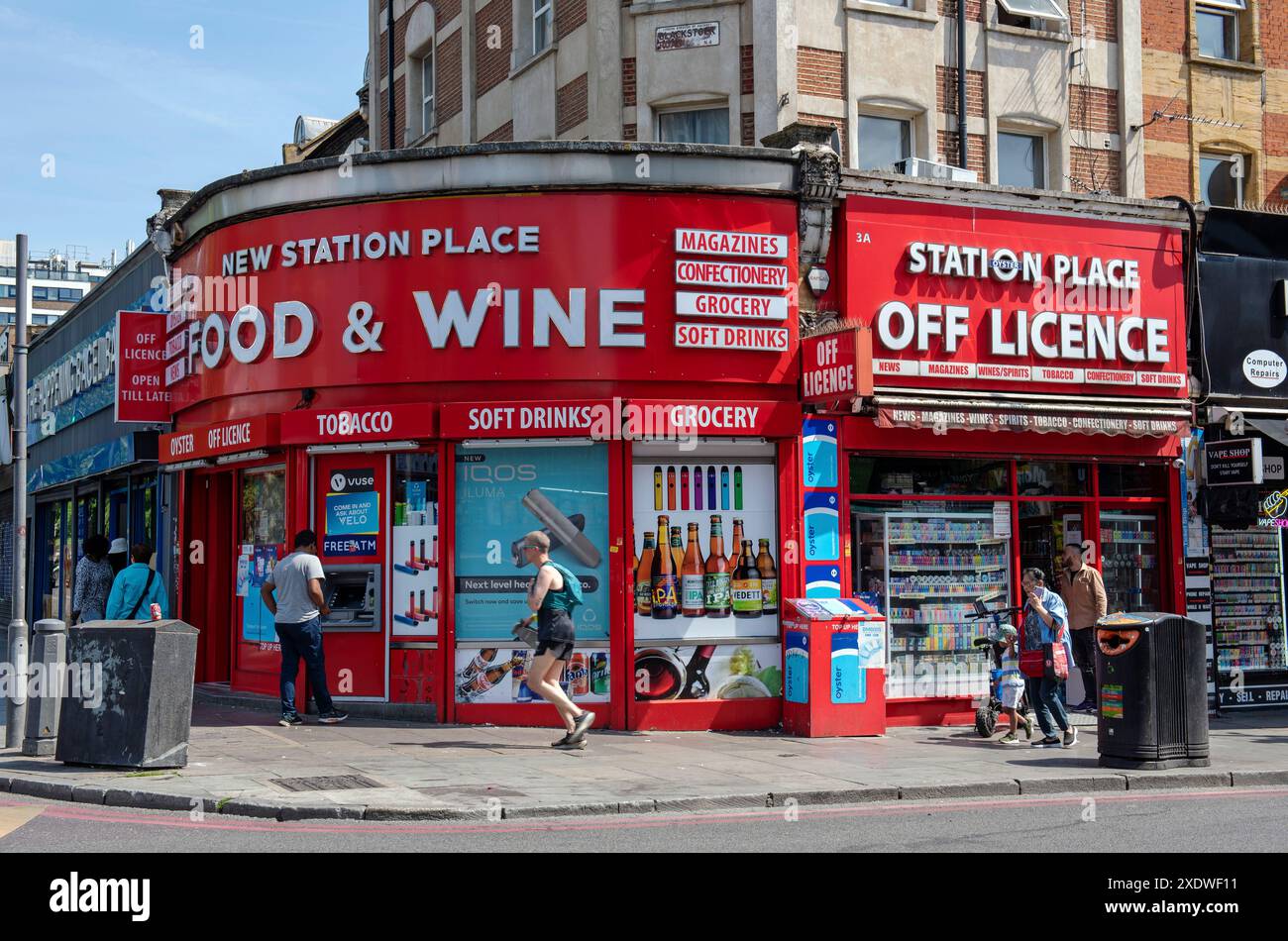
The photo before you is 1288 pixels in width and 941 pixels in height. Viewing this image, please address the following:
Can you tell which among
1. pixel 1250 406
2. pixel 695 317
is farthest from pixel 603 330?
pixel 1250 406

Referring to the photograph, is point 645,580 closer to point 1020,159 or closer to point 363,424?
point 363,424

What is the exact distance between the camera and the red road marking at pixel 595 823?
359 inches

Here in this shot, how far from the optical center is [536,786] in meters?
10.5

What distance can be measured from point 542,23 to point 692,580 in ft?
36.0

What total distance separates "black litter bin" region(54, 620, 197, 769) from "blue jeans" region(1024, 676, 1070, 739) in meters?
7.97

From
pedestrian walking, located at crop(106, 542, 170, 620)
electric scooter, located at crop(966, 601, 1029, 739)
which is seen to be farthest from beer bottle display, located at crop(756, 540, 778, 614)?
pedestrian walking, located at crop(106, 542, 170, 620)

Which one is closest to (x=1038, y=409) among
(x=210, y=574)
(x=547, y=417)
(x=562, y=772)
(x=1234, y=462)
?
(x=1234, y=462)

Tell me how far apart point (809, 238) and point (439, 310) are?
410 centimetres

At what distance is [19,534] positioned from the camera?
12.9m

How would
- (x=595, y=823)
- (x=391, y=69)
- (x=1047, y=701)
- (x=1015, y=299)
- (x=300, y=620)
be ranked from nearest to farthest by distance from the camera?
(x=595, y=823) → (x=1047, y=701) → (x=300, y=620) → (x=1015, y=299) → (x=391, y=69)

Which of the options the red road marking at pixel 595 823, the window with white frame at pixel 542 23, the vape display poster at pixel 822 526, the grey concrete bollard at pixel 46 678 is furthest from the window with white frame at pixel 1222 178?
the grey concrete bollard at pixel 46 678

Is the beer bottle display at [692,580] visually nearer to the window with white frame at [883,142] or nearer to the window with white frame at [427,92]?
the window with white frame at [883,142]

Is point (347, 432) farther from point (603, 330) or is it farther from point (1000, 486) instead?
point (1000, 486)
